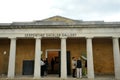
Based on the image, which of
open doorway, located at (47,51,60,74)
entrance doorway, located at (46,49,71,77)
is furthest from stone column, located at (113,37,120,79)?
open doorway, located at (47,51,60,74)

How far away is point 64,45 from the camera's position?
15.8 metres

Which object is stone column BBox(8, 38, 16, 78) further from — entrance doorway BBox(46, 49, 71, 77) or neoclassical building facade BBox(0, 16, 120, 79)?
entrance doorway BBox(46, 49, 71, 77)

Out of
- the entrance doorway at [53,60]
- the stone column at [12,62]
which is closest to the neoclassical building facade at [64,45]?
the stone column at [12,62]

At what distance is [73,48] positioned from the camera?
60.2 feet

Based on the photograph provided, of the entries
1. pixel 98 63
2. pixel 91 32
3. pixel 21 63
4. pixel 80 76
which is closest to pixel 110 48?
pixel 98 63

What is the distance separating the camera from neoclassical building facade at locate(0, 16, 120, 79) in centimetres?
1561

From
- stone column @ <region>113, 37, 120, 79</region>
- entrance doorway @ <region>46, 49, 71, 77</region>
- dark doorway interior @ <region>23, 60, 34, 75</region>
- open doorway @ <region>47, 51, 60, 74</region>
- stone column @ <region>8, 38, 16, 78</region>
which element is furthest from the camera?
open doorway @ <region>47, 51, 60, 74</region>

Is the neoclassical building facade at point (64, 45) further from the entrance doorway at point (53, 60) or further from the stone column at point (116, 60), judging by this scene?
the entrance doorway at point (53, 60)

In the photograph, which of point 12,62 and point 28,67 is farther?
point 28,67

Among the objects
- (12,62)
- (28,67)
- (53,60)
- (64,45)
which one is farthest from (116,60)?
(12,62)

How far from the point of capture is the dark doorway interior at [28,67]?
17734 millimetres

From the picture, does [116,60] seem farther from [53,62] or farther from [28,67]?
[28,67]

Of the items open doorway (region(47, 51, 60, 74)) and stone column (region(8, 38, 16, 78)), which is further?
open doorway (region(47, 51, 60, 74))

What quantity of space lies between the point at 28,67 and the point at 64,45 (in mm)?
4622
